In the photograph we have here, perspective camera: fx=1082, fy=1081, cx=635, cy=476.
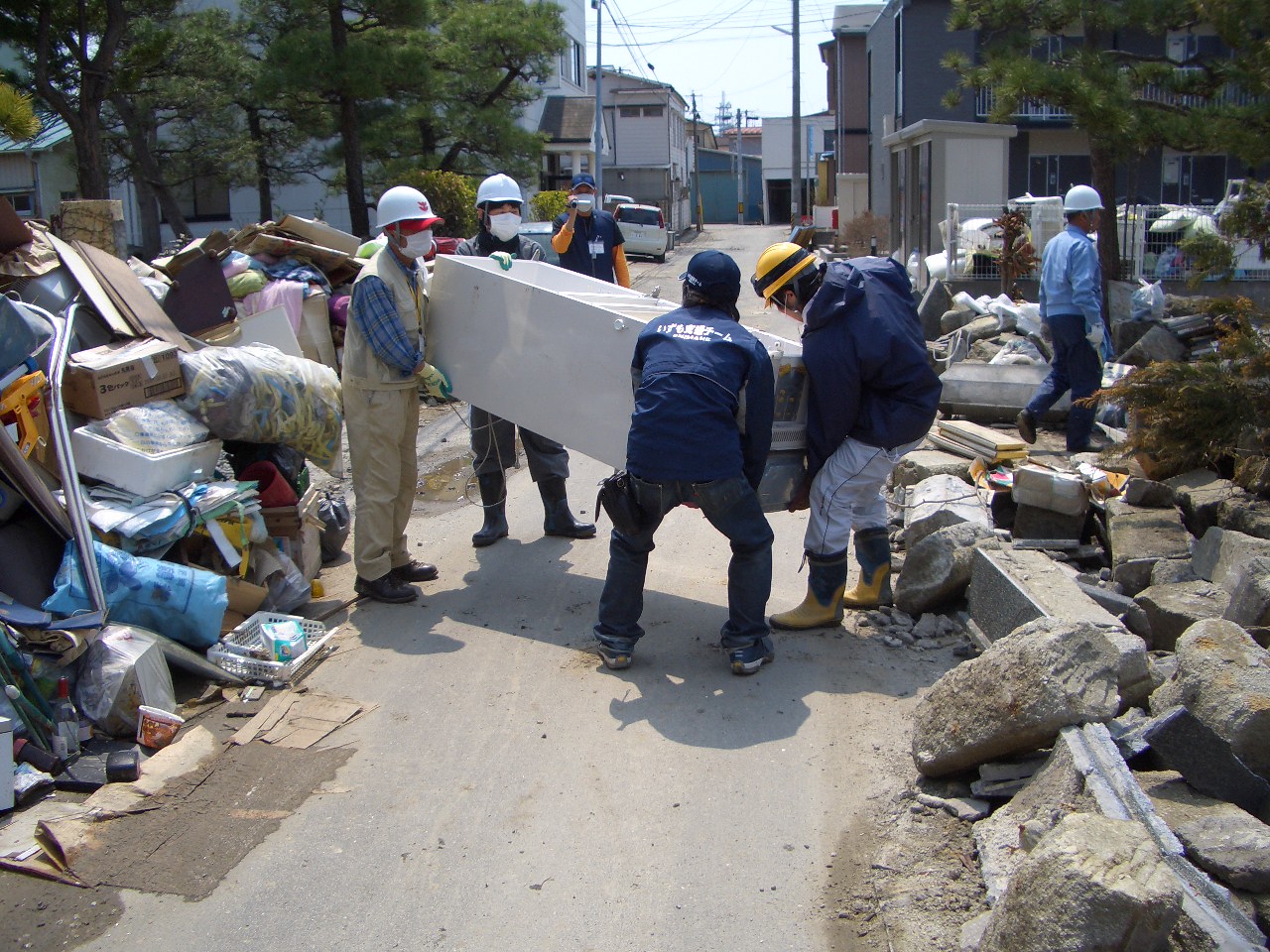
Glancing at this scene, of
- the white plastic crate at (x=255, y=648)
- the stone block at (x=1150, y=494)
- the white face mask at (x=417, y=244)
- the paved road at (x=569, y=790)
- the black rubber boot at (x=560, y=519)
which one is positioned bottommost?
the paved road at (x=569, y=790)

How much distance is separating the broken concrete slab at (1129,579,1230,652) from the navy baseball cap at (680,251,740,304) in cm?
221

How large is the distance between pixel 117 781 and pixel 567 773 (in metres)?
1.60

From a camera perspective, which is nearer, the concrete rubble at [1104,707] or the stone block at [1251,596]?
the concrete rubble at [1104,707]

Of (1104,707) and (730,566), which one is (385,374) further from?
(1104,707)

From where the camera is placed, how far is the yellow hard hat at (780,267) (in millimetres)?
4891

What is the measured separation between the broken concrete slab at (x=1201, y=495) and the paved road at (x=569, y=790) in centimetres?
161

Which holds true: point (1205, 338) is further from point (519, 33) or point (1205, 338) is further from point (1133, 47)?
point (1133, 47)

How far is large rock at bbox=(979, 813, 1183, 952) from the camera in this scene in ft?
7.70

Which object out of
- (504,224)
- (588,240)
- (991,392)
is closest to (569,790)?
(504,224)

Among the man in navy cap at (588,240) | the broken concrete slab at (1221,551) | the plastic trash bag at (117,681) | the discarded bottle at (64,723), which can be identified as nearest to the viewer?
the discarded bottle at (64,723)

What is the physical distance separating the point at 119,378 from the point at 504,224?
7.80 feet

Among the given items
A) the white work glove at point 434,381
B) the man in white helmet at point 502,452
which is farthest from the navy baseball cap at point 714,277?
the man in white helmet at point 502,452

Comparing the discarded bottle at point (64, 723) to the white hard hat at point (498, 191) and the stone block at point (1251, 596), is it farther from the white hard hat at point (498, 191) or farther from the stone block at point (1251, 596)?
the stone block at point (1251, 596)

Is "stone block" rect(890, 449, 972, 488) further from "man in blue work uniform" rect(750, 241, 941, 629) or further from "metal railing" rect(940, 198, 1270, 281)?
"metal railing" rect(940, 198, 1270, 281)
